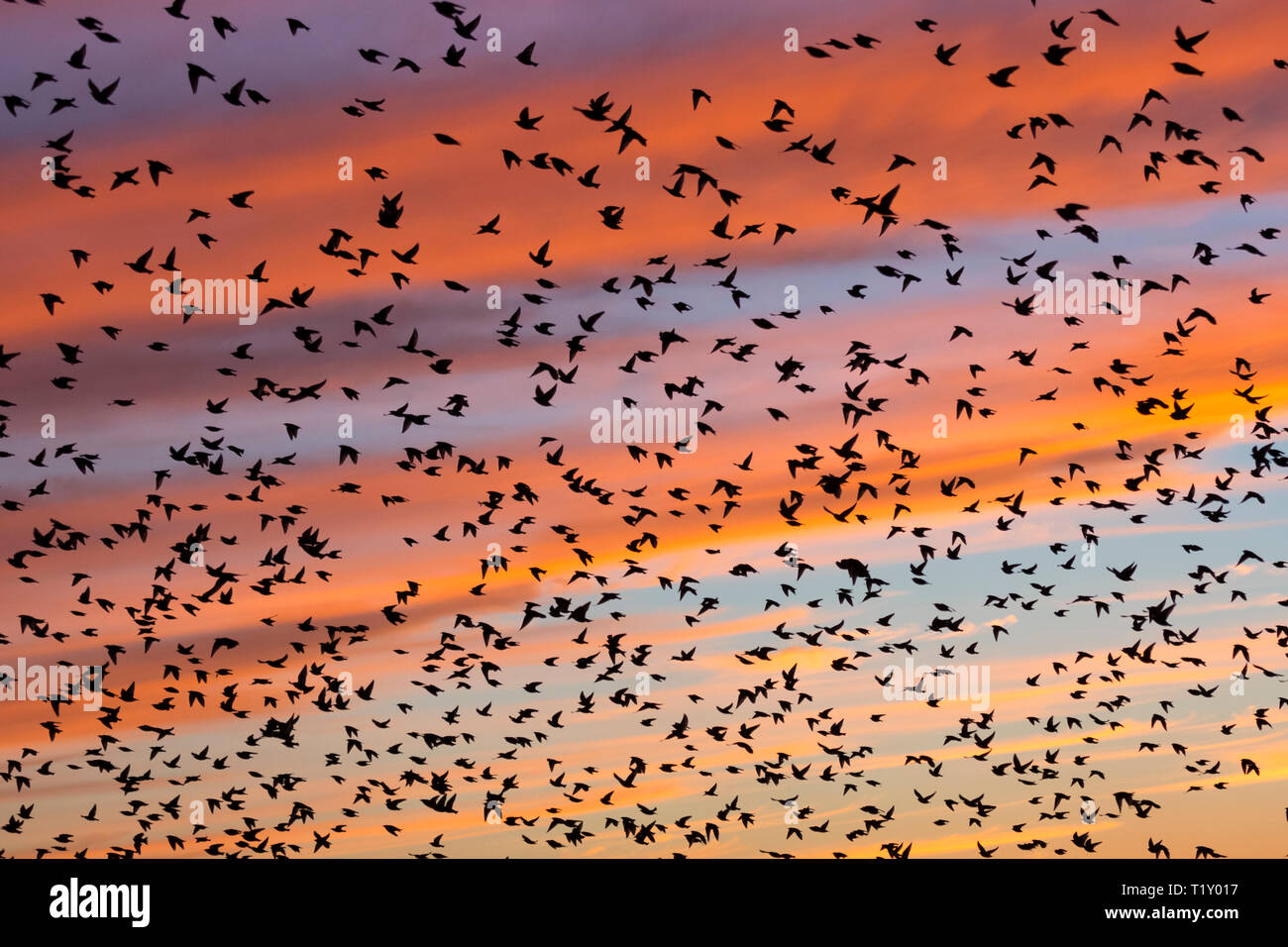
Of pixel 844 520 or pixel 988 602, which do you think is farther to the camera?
pixel 988 602
